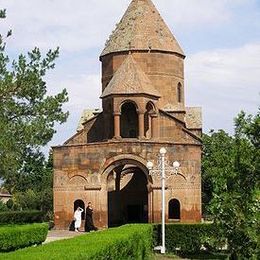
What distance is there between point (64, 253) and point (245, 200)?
7.99 metres

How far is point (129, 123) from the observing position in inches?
1438

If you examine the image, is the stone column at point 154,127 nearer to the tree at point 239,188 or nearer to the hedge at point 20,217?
the hedge at point 20,217

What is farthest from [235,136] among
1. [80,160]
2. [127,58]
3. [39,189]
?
[39,189]

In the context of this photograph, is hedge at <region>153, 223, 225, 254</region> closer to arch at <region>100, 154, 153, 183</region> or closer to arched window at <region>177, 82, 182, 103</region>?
arch at <region>100, 154, 153, 183</region>

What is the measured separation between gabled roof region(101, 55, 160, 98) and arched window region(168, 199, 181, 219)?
6.27 meters

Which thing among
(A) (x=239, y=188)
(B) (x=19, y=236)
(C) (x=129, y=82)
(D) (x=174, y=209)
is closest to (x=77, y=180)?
(D) (x=174, y=209)

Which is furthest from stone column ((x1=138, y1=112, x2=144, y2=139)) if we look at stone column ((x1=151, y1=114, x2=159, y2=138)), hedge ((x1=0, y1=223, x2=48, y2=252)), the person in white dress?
hedge ((x1=0, y1=223, x2=48, y2=252))

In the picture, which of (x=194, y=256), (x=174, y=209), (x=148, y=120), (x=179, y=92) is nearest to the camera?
(x=194, y=256)

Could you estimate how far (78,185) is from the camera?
106 ft

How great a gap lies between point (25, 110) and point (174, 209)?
13.0 meters

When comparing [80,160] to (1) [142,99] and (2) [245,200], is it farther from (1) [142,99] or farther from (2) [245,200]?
(2) [245,200]

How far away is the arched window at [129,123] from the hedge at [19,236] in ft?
46.1

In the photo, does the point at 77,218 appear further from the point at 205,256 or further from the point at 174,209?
the point at 205,256

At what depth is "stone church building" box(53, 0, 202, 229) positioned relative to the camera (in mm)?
31453
